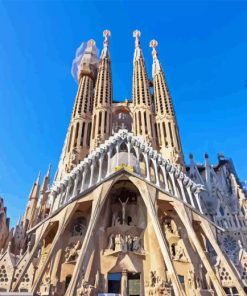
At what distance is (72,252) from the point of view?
1591 cm

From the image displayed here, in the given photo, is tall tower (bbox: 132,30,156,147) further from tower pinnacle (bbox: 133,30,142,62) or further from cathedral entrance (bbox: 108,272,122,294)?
cathedral entrance (bbox: 108,272,122,294)

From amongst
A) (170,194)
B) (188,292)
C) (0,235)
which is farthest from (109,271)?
(0,235)

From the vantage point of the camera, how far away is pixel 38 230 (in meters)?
16.3

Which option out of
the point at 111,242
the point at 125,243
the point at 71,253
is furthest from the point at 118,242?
the point at 71,253

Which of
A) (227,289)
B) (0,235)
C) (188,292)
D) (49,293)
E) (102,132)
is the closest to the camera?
(49,293)

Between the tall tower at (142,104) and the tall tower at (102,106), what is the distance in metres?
2.76

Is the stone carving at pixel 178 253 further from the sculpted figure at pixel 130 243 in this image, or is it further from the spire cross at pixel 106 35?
the spire cross at pixel 106 35

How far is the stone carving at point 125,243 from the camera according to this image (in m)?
15.8

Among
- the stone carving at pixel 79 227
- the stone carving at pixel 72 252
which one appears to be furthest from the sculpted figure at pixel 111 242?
the stone carving at pixel 79 227

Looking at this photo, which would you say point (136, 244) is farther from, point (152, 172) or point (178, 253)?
point (152, 172)

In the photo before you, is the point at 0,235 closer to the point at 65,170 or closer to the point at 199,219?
the point at 65,170

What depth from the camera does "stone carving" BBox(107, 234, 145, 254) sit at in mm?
15797

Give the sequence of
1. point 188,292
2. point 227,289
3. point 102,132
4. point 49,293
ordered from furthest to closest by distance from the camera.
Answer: point 102,132, point 227,289, point 188,292, point 49,293

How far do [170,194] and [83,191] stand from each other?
18.5ft
